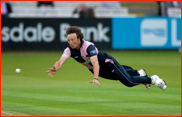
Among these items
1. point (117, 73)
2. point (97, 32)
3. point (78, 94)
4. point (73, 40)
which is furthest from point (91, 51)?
point (97, 32)

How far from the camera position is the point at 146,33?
2588 centimetres

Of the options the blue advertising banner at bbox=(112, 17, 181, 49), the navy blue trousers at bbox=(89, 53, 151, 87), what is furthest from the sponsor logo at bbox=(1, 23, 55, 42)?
the navy blue trousers at bbox=(89, 53, 151, 87)

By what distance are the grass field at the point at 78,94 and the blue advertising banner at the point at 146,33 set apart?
542 centimetres

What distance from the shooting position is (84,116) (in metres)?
8.51

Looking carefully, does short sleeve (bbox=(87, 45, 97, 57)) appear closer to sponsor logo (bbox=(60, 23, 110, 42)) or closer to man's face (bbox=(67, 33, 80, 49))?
man's face (bbox=(67, 33, 80, 49))

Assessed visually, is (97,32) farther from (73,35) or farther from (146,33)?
(73,35)

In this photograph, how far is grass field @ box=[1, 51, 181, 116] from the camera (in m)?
9.26

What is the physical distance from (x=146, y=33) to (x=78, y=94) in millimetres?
14625

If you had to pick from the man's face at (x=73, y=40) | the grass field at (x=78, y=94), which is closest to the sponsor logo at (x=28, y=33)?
the grass field at (x=78, y=94)

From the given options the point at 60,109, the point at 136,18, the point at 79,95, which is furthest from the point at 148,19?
the point at 60,109

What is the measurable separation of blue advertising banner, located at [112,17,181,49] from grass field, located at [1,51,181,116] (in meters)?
5.42

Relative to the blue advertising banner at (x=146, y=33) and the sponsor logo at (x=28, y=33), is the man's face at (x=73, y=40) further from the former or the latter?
the blue advertising banner at (x=146, y=33)

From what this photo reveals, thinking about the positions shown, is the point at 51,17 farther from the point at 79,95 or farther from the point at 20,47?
the point at 79,95

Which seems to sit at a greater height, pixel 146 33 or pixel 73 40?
pixel 73 40
